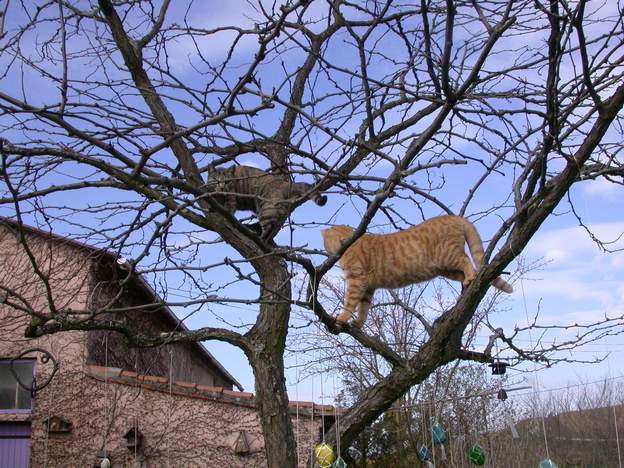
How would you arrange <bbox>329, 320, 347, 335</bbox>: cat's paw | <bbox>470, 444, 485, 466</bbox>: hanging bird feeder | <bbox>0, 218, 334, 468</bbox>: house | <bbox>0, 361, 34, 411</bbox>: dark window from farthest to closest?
<bbox>0, 361, 34, 411</bbox>: dark window, <bbox>0, 218, 334, 468</bbox>: house, <bbox>329, 320, 347, 335</bbox>: cat's paw, <bbox>470, 444, 485, 466</bbox>: hanging bird feeder

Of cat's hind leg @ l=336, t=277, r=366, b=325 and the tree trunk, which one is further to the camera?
cat's hind leg @ l=336, t=277, r=366, b=325

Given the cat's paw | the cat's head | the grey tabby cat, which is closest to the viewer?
the cat's paw

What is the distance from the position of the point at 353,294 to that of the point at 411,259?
17.7 inches

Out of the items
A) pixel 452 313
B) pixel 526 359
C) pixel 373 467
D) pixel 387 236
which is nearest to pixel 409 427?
pixel 373 467

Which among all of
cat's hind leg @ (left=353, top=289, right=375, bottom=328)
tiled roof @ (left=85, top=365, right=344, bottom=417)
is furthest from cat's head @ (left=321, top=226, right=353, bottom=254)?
tiled roof @ (left=85, top=365, right=344, bottom=417)

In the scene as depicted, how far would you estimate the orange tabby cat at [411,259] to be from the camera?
4.22m

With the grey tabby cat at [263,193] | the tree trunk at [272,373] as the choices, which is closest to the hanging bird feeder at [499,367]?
the tree trunk at [272,373]

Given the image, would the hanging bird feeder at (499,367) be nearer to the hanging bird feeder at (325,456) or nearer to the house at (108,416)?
the hanging bird feeder at (325,456)

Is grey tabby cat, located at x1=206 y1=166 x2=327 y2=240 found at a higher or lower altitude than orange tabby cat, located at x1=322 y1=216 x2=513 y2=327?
higher

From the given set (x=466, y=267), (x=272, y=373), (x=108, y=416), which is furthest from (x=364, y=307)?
(x=108, y=416)

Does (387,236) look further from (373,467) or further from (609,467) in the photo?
(373,467)

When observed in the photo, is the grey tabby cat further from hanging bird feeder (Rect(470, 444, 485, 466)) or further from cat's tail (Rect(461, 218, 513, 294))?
hanging bird feeder (Rect(470, 444, 485, 466))

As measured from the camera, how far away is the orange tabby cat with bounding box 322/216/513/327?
4219 mm

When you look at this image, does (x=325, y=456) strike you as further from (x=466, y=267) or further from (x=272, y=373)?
(x=466, y=267)
